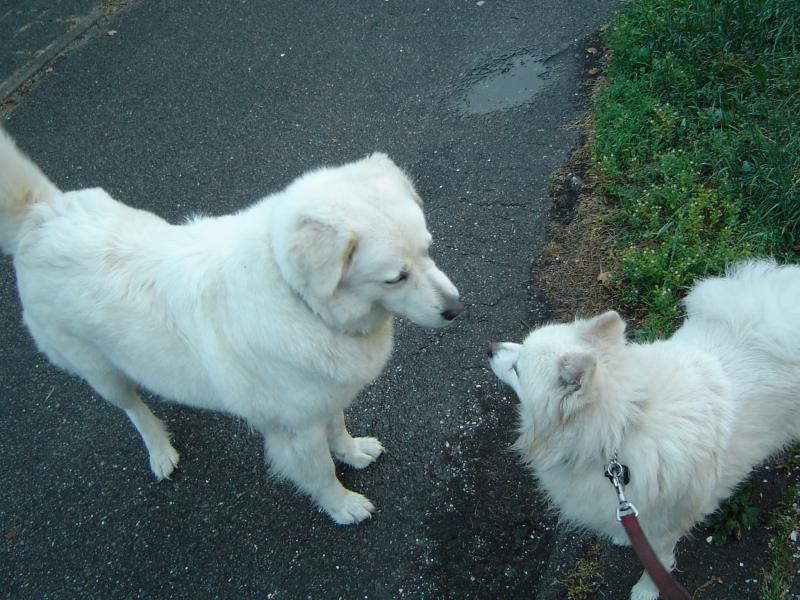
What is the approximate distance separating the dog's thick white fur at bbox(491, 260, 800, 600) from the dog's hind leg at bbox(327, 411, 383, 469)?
99 cm

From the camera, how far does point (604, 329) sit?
6.97 ft

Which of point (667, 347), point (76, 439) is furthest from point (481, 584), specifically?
point (76, 439)

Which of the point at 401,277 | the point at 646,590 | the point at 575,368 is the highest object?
the point at 401,277

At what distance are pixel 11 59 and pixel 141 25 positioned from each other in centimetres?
155

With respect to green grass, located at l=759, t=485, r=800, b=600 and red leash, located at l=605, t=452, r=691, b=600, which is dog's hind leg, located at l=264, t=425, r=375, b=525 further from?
green grass, located at l=759, t=485, r=800, b=600

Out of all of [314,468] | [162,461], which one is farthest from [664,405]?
[162,461]

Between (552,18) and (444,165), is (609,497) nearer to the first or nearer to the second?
(444,165)

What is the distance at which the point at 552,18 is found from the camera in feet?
18.6

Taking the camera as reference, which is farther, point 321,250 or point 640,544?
point 321,250

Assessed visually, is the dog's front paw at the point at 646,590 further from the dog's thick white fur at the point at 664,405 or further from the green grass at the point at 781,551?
the green grass at the point at 781,551

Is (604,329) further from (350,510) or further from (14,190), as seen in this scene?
(14,190)

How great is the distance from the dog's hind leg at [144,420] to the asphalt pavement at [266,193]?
105mm

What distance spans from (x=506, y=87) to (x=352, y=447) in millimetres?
3711

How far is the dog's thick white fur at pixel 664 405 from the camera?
2.06 m
